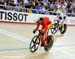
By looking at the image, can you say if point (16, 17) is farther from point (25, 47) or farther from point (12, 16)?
point (25, 47)

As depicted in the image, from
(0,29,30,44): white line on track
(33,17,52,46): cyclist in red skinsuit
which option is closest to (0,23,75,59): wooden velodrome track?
(0,29,30,44): white line on track

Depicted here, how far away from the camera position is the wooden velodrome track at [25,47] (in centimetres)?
1040

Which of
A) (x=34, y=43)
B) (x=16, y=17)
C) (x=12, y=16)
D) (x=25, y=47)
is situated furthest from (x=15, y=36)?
(x=16, y=17)

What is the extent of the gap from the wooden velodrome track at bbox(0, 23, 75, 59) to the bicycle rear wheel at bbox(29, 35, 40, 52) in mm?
186

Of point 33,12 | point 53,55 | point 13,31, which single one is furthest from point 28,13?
point 53,55

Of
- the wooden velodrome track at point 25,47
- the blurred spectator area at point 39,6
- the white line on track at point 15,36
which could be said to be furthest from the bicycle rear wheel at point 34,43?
the blurred spectator area at point 39,6

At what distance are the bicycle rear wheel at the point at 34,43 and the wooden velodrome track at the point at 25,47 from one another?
0.19m

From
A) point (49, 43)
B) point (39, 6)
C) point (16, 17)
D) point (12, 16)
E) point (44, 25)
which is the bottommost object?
point (16, 17)

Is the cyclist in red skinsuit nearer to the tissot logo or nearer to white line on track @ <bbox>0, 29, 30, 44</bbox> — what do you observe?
white line on track @ <bbox>0, 29, 30, 44</bbox>

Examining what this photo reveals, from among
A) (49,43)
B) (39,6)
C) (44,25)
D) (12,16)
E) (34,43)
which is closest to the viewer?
(34,43)

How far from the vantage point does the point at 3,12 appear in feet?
56.0

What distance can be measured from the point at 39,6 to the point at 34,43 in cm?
861

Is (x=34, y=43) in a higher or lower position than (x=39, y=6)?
higher

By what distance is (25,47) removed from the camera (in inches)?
457
